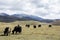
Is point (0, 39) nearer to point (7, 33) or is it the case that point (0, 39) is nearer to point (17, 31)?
point (7, 33)

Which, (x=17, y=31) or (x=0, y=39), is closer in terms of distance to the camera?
(x=0, y=39)

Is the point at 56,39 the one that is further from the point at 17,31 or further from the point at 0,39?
the point at 17,31

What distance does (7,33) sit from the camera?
33875mm

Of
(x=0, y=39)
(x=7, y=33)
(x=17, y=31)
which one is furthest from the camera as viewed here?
(x=17, y=31)

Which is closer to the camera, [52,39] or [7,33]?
[52,39]

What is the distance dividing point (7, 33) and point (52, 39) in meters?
9.21

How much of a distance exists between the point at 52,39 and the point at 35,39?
2.40 m

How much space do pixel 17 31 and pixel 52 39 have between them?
12.2 m

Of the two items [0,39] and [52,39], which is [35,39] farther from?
[0,39]

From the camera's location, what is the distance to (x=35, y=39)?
1053 inches

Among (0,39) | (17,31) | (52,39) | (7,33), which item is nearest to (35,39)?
(52,39)

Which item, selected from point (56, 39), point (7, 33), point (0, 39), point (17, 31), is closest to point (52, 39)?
point (56, 39)

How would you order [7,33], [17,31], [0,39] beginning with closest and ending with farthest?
[0,39]
[7,33]
[17,31]

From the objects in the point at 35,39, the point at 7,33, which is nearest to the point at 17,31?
the point at 7,33
